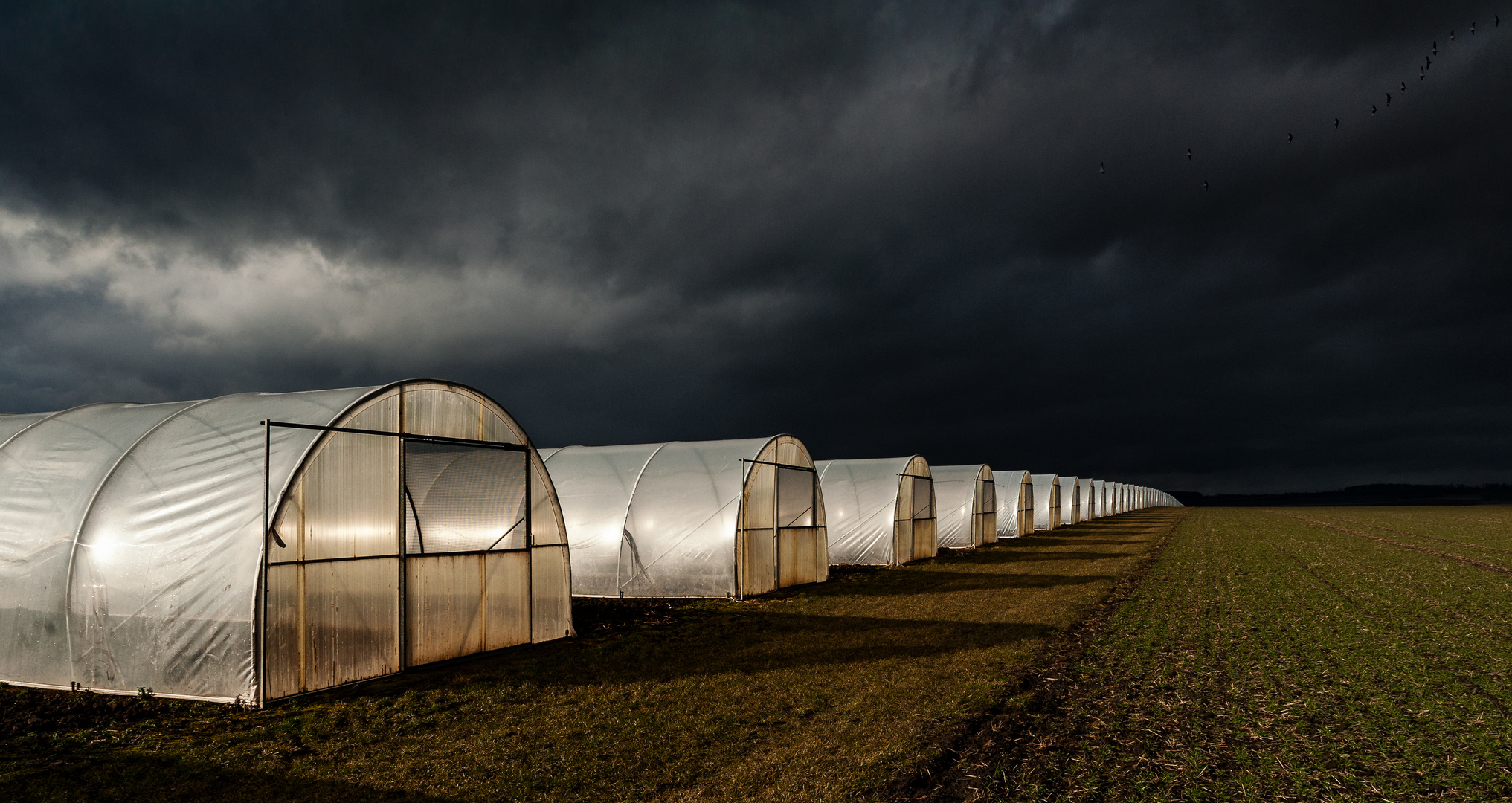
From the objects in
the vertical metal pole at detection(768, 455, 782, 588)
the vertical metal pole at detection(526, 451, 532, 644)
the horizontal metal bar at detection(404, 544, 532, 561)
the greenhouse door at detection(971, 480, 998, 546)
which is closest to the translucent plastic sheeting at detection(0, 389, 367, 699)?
the horizontal metal bar at detection(404, 544, 532, 561)

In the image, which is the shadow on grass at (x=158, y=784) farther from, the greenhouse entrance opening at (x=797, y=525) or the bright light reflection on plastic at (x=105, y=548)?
the greenhouse entrance opening at (x=797, y=525)

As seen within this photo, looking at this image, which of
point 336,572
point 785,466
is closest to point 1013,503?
point 785,466

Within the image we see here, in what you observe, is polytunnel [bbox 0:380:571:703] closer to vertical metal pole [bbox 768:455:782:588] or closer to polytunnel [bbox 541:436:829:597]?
polytunnel [bbox 541:436:829:597]

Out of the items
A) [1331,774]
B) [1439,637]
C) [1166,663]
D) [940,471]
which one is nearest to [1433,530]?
[940,471]

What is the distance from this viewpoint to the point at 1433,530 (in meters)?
52.1

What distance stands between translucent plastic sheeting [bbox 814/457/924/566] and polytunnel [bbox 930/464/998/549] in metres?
6.90

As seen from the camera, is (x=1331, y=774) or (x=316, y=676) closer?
(x=1331, y=774)

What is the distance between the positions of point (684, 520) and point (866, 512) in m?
10.2

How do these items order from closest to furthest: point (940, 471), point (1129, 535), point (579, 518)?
1. point (579, 518)
2. point (940, 471)
3. point (1129, 535)

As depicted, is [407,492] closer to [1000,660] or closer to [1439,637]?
[1000,660]

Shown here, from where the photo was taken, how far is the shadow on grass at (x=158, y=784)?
7098 millimetres

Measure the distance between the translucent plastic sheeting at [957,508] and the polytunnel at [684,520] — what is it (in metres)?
15.8

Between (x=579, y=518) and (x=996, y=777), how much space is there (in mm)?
15887

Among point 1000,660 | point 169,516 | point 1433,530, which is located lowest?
point 1433,530
